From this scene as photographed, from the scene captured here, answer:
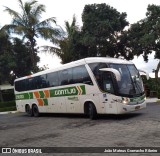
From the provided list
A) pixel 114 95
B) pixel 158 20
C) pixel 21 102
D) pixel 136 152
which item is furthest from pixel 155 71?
pixel 136 152

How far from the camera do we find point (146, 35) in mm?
32938

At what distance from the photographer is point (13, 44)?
4506 cm

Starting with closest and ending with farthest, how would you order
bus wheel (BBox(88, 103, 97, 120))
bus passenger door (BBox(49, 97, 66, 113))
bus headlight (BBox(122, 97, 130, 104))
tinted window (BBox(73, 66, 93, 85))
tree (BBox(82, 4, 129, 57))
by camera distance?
bus headlight (BBox(122, 97, 130, 104)), bus wheel (BBox(88, 103, 97, 120)), tinted window (BBox(73, 66, 93, 85)), bus passenger door (BBox(49, 97, 66, 113)), tree (BBox(82, 4, 129, 57))

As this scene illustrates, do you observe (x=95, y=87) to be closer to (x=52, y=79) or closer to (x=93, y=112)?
(x=93, y=112)

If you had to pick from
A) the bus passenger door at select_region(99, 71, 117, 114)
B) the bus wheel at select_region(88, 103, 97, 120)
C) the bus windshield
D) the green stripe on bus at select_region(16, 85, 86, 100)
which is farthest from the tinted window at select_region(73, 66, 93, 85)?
the bus windshield

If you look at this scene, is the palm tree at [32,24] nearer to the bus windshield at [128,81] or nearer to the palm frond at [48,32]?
the palm frond at [48,32]

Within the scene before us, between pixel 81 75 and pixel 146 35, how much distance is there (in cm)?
1744

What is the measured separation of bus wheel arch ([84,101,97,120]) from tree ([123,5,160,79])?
16957 mm

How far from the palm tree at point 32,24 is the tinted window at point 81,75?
48.4ft

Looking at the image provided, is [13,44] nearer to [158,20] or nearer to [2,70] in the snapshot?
[2,70]

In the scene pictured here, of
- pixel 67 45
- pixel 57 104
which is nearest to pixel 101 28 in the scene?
pixel 67 45

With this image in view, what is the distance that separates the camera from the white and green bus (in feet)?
51.0

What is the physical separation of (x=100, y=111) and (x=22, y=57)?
31985mm

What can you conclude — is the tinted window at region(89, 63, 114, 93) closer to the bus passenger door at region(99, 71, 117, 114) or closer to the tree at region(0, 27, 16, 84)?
the bus passenger door at region(99, 71, 117, 114)
